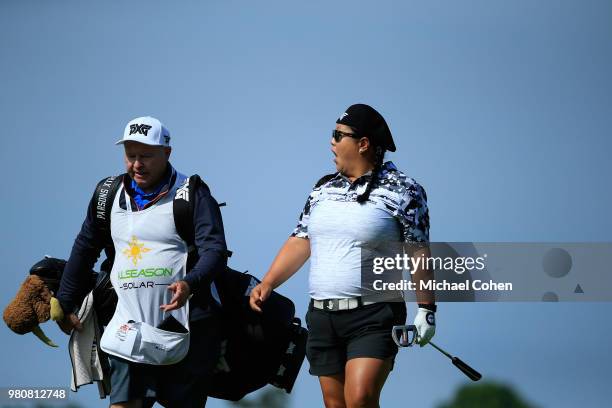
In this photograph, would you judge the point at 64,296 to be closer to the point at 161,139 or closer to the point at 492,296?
the point at 161,139

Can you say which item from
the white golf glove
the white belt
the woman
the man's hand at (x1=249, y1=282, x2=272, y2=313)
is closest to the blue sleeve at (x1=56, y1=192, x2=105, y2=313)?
the man's hand at (x1=249, y1=282, x2=272, y2=313)

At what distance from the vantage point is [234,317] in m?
10.3

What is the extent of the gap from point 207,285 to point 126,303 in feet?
2.02

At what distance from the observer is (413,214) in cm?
954

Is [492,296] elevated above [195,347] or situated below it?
above

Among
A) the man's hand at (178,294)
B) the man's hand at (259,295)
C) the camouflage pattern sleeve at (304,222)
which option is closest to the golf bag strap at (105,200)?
the man's hand at (178,294)

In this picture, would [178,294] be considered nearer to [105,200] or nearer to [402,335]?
[105,200]

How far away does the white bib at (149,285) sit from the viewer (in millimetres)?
9789

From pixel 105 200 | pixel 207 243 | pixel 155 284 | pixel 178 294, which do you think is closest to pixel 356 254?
pixel 207 243

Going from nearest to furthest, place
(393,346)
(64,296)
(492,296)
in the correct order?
(393,346) < (64,296) < (492,296)

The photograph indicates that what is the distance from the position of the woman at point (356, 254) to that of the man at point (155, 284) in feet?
2.45

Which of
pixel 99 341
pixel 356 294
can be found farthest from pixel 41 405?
pixel 356 294

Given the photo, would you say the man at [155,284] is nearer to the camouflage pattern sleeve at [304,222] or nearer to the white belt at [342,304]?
the camouflage pattern sleeve at [304,222]

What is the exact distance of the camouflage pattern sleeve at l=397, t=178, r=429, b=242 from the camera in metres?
9.50
